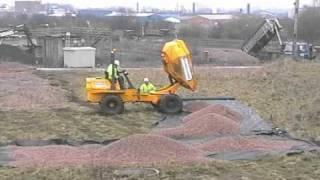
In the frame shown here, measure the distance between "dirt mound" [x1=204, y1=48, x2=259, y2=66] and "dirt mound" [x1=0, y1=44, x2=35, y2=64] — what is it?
12385 mm

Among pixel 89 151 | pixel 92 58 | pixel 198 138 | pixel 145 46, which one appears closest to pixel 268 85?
pixel 198 138

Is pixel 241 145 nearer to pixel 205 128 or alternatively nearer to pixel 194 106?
pixel 205 128

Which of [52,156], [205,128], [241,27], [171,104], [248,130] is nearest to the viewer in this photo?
[52,156]

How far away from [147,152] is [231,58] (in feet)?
108

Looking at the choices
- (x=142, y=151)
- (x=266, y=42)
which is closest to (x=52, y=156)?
(x=142, y=151)

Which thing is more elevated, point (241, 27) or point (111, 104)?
point (241, 27)

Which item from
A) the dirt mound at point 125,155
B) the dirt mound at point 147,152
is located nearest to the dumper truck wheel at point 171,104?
the dirt mound at point 125,155

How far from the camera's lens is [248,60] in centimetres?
3916

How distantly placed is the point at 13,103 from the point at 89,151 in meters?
8.00

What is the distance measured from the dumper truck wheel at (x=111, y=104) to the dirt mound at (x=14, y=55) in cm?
2624

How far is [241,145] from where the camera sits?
405 inches

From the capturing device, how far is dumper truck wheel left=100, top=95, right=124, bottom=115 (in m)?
15.2

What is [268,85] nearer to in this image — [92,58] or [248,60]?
[92,58]

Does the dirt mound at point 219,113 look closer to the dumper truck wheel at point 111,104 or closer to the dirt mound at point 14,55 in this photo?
the dumper truck wheel at point 111,104
